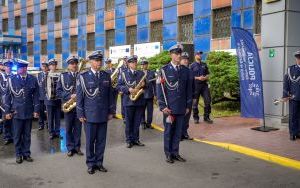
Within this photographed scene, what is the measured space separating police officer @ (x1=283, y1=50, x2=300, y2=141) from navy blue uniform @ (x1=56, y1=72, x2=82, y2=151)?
4719mm

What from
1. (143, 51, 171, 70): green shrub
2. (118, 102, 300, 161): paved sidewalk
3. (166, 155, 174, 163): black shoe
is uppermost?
(143, 51, 171, 70): green shrub

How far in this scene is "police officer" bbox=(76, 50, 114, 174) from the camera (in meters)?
8.13

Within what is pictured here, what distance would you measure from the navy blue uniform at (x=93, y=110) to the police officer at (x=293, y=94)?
454cm

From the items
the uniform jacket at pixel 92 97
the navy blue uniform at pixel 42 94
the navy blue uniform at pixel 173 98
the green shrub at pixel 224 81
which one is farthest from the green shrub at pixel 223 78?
the uniform jacket at pixel 92 97

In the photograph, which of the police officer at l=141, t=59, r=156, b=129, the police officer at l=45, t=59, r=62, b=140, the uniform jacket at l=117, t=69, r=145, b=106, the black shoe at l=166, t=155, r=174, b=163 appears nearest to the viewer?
the black shoe at l=166, t=155, r=174, b=163

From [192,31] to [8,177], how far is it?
17.5 metres

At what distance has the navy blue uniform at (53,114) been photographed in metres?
11.9

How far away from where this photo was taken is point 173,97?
8719 millimetres

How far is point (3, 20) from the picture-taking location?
1842 inches

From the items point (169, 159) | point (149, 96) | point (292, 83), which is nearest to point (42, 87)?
point (149, 96)

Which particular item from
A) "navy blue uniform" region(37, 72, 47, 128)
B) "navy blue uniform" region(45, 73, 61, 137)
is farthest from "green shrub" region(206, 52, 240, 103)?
"navy blue uniform" region(45, 73, 61, 137)

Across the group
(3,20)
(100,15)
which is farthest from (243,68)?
(3,20)

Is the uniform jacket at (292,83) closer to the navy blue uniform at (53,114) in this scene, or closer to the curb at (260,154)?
the curb at (260,154)

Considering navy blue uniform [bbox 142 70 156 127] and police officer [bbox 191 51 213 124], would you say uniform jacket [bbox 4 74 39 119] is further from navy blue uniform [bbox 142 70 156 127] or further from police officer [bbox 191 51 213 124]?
police officer [bbox 191 51 213 124]
